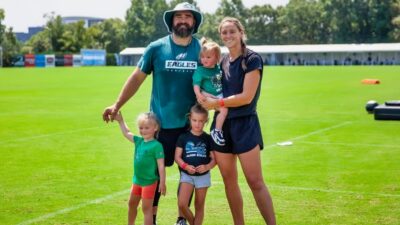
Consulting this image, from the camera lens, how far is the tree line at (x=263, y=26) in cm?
11519

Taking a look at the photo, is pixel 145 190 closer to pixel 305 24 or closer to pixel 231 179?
pixel 231 179

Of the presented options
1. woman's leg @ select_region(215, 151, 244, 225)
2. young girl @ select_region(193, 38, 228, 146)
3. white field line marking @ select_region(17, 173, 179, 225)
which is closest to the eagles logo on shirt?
young girl @ select_region(193, 38, 228, 146)

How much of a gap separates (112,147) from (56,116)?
21.8 feet

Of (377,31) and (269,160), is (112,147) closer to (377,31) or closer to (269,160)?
(269,160)

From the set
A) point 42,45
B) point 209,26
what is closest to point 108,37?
point 42,45

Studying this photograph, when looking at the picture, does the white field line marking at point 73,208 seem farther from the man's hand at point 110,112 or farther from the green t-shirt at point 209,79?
the green t-shirt at point 209,79

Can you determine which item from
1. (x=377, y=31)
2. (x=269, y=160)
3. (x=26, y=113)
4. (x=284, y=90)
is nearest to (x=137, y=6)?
(x=377, y=31)

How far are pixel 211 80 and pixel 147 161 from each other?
102 centimetres

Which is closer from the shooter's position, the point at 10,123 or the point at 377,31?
the point at 10,123

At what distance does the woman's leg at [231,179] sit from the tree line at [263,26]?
332 ft

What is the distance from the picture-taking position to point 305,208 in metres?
7.96

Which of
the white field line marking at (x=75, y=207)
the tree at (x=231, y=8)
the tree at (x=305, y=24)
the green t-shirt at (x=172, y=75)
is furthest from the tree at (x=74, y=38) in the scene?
the green t-shirt at (x=172, y=75)

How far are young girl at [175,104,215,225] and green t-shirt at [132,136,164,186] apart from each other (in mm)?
207

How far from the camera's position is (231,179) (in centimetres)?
650
